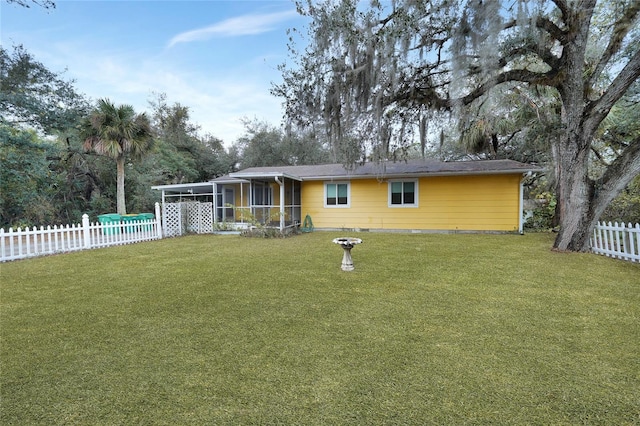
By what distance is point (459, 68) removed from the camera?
5.90 metres

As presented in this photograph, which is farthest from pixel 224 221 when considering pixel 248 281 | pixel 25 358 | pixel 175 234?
pixel 25 358

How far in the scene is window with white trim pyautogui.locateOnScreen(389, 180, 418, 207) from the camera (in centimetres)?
1138

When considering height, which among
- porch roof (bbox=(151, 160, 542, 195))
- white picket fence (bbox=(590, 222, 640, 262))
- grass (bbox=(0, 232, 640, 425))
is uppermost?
porch roof (bbox=(151, 160, 542, 195))

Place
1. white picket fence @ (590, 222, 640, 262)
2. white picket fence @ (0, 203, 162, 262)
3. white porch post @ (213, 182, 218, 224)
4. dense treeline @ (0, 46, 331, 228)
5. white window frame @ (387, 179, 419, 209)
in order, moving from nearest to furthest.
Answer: white picket fence @ (590, 222, 640, 262), white picket fence @ (0, 203, 162, 262), dense treeline @ (0, 46, 331, 228), white window frame @ (387, 179, 419, 209), white porch post @ (213, 182, 218, 224)

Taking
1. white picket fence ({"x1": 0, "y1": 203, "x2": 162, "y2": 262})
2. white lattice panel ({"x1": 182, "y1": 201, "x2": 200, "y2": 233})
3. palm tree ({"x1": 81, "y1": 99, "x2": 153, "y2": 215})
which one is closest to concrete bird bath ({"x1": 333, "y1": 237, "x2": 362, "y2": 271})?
white picket fence ({"x1": 0, "y1": 203, "x2": 162, "y2": 262})

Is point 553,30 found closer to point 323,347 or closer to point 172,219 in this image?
point 323,347

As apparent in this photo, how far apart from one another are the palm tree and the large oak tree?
7576 mm

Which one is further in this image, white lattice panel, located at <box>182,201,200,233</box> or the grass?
white lattice panel, located at <box>182,201,200,233</box>

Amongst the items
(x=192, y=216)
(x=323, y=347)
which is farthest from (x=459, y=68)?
(x=192, y=216)

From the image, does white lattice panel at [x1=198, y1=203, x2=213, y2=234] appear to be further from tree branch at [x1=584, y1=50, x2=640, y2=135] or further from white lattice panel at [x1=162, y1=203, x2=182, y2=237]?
tree branch at [x1=584, y1=50, x2=640, y2=135]

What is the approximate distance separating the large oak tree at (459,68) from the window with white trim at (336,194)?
3925 millimetres

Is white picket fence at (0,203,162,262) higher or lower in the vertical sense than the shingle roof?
lower

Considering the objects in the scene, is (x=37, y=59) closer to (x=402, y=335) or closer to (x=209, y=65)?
(x=209, y=65)

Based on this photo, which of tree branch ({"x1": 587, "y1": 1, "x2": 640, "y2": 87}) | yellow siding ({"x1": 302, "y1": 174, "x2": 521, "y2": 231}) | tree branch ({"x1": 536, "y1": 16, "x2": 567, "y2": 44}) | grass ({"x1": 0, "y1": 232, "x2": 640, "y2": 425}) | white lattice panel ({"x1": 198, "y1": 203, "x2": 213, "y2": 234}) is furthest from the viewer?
white lattice panel ({"x1": 198, "y1": 203, "x2": 213, "y2": 234})
